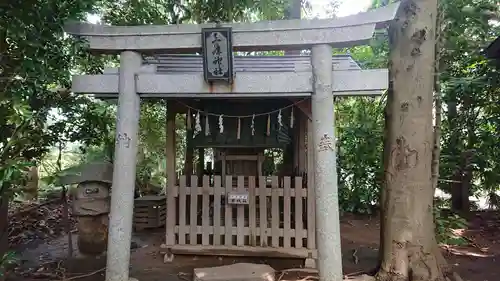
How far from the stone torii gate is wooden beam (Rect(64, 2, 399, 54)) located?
Result: 10 mm

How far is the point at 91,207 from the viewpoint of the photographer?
6.32m

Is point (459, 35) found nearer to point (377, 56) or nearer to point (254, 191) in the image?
point (377, 56)

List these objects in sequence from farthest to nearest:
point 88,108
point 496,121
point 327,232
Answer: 1. point 496,121
2. point 88,108
3. point 327,232

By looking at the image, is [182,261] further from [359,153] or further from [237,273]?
[359,153]

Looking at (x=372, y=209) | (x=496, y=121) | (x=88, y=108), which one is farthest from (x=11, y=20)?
(x=372, y=209)

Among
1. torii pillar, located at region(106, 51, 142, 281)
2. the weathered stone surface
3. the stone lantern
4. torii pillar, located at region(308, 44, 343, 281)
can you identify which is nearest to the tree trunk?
torii pillar, located at region(308, 44, 343, 281)

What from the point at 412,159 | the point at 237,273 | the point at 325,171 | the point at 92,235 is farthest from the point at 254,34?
the point at 92,235

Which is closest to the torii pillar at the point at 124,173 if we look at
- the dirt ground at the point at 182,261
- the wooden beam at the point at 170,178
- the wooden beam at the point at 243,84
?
the wooden beam at the point at 243,84

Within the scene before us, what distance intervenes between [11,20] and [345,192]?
8920 mm

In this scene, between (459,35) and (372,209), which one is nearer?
(459,35)

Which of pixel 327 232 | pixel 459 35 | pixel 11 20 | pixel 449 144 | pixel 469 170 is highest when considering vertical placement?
pixel 459 35

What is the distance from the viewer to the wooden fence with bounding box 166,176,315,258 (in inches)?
236

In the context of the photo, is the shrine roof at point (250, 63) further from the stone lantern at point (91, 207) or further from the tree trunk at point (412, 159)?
the stone lantern at point (91, 207)

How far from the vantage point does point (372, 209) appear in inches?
411
